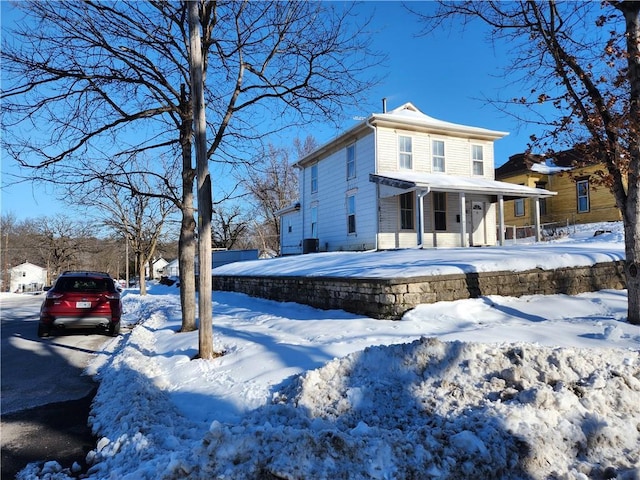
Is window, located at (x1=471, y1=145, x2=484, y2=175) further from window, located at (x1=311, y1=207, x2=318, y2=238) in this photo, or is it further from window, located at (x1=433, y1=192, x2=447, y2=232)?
window, located at (x1=311, y1=207, x2=318, y2=238)

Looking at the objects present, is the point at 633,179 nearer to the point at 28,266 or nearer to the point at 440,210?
the point at 440,210

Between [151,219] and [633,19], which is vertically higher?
[633,19]

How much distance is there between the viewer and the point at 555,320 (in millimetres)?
7152

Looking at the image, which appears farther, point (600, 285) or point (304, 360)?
point (600, 285)

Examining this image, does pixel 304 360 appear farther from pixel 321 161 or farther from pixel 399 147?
pixel 321 161

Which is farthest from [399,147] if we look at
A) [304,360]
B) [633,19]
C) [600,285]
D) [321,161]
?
[304,360]

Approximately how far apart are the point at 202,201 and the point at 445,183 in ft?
40.0

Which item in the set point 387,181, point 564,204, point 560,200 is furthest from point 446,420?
point 560,200

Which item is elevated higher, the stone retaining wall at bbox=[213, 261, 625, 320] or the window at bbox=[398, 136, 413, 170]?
the window at bbox=[398, 136, 413, 170]

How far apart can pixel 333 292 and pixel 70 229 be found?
58201 millimetres

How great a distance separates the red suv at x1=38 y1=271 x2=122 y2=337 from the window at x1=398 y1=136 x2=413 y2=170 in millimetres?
12717

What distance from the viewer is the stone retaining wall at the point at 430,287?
24.2ft

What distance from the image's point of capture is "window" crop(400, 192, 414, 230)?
698 inches

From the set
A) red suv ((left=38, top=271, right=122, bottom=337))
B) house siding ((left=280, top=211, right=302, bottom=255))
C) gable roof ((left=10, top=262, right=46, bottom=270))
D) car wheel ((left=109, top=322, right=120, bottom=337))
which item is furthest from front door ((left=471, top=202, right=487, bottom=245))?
gable roof ((left=10, top=262, right=46, bottom=270))
